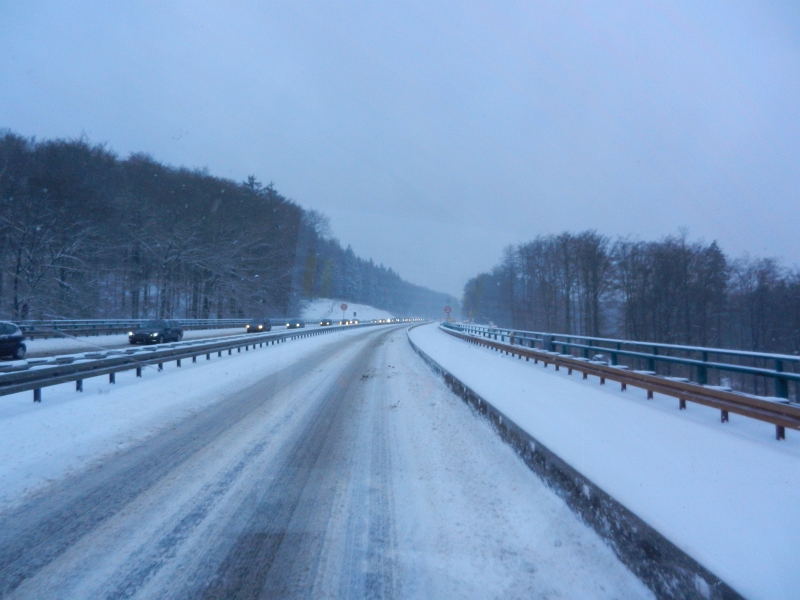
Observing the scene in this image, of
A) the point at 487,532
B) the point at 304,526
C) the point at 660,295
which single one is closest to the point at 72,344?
the point at 304,526

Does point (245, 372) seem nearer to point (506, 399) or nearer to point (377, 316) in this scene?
point (506, 399)

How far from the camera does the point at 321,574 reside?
4309mm

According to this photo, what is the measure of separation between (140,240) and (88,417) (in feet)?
145

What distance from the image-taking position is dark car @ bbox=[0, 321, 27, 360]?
19992 mm

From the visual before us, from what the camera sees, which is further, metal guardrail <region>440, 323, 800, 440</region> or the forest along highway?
metal guardrail <region>440, 323, 800, 440</region>

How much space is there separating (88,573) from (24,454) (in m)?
4.47

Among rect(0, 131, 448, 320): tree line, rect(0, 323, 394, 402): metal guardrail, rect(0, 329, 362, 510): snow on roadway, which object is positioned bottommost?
rect(0, 329, 362, 510): snow on roadway

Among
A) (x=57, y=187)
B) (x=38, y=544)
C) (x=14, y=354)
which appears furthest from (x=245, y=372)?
(x=57, y=187)

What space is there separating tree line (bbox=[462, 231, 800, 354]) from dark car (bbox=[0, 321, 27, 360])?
3988 centimetres

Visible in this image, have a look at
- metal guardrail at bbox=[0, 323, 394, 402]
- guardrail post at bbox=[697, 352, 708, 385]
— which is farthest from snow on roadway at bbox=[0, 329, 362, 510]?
guardrail post at bbox=[697, 352, 708, 385]

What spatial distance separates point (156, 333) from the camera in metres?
30.7

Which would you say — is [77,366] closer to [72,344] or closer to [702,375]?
[702,375]

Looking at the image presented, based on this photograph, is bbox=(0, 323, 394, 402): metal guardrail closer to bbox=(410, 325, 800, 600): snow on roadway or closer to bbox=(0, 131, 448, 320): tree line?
bbox=(410, 325, 800, 600): snow on roadway

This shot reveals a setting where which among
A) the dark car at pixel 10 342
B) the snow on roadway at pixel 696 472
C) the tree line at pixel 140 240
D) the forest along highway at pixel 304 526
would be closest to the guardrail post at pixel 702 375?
the snow on roadway at pixel 696 472
